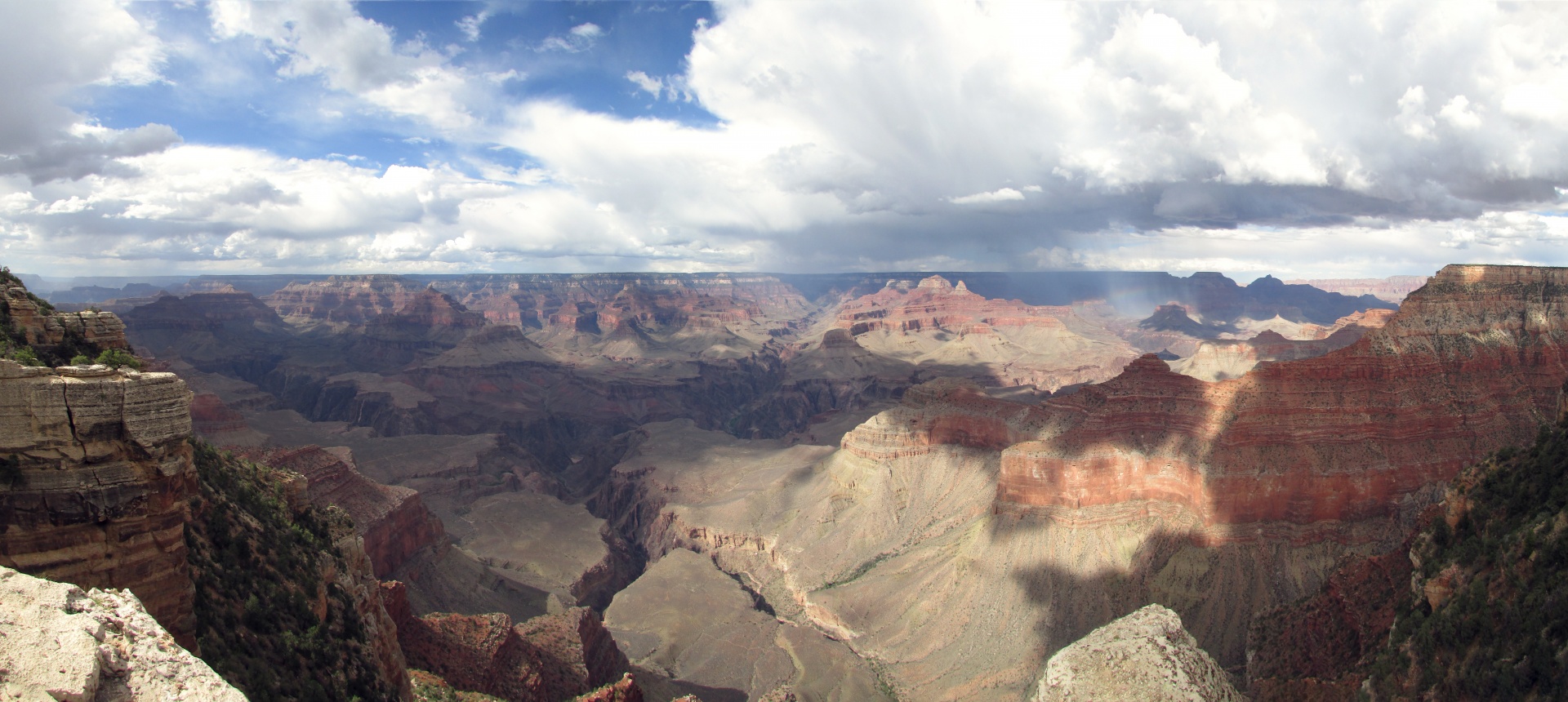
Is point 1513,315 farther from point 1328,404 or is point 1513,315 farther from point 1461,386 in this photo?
point 1328,404

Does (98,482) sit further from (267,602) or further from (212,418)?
(212,418)

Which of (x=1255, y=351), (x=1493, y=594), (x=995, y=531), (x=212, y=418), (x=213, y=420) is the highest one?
(x=1493, y=594)

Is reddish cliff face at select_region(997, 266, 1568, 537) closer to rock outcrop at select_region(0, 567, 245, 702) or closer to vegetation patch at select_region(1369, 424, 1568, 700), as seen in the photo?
vegetation patch at select_region(1369, 424, 1568, 700)

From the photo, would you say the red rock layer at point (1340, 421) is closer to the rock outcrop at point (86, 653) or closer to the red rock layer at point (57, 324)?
the red rock layer at point (57, 324)

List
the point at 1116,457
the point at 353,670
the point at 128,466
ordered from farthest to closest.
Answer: the point at 1116,457 < the point at 353,670 < the point at 128,466

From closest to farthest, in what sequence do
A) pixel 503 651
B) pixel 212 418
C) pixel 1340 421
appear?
1. pixel 503 651
2. pixel 1340 421
3. pixel 212 418

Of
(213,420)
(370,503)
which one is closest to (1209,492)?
(370,503)

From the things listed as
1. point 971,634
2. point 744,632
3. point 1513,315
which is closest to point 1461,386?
point 1513,315
